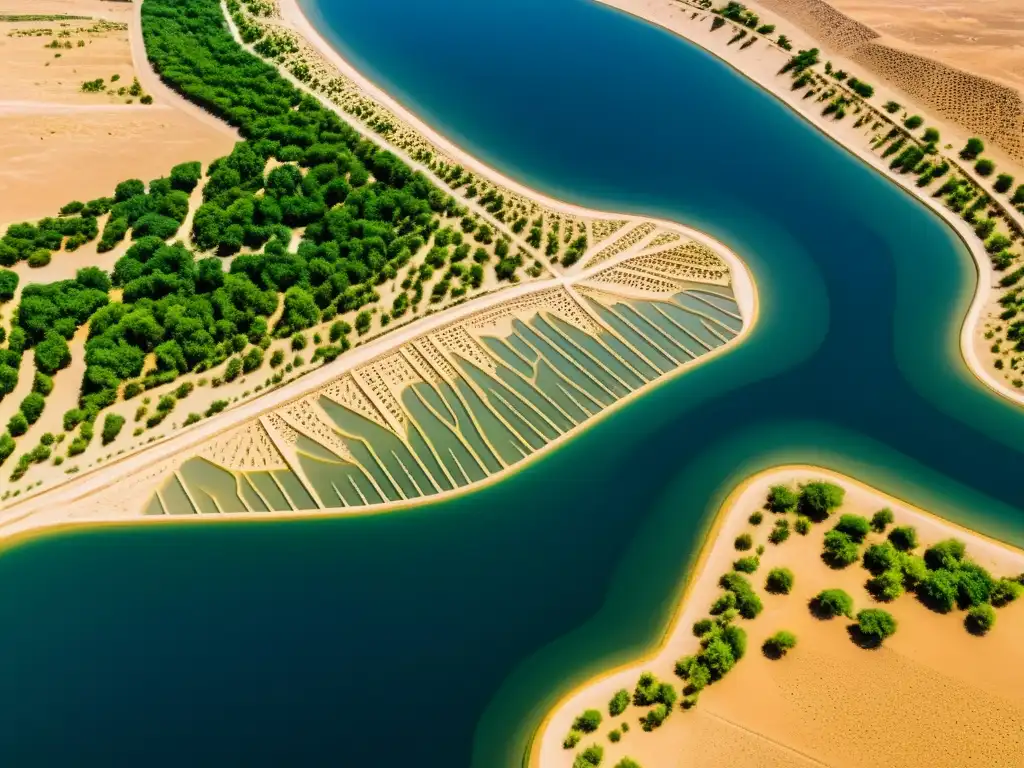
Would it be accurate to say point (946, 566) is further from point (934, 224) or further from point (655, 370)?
point (934, 224)

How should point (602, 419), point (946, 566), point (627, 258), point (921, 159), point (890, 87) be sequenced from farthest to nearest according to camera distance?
point (890, 87), point (921, 159), point (627, 258), point (602, 419), point (946, 566)

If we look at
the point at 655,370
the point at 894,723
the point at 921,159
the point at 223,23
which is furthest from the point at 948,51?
the point at 223,23

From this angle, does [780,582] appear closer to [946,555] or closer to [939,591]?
[939,591]

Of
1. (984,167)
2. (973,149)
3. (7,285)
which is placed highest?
(7,285)

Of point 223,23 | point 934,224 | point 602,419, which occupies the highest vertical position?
point 223,23

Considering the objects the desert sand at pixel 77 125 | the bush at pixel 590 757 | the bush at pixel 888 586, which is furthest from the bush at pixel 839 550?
the desert sand at pixel 77 125

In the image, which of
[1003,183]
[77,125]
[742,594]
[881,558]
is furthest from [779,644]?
[77,125]

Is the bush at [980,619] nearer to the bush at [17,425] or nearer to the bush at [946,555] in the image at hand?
the bush at [946,555]
